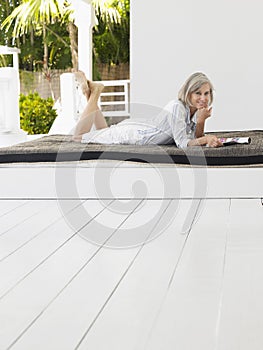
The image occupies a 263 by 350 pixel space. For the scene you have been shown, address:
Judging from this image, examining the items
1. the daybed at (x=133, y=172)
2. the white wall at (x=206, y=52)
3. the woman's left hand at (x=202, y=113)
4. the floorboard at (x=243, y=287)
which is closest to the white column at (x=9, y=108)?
the white wall at (x=206, y=52)

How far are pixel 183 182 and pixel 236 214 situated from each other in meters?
0.39

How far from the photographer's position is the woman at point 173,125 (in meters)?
4.07

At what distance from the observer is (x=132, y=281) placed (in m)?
2.37

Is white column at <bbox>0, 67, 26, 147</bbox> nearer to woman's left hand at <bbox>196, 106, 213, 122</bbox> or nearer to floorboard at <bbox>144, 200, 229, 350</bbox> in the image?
woman's left hand at <bbox>196, 106, 213, 122</bbox>

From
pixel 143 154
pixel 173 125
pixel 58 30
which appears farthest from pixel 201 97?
pixel 58 30

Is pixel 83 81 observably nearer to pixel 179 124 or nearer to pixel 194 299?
pixel 179 124

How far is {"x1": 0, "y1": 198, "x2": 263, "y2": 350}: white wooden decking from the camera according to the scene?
187cm

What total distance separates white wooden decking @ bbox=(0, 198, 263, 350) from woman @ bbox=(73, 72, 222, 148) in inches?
24.8

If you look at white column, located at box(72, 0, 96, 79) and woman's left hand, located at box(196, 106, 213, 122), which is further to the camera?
white column, located at box(72, 0, 96, 79)

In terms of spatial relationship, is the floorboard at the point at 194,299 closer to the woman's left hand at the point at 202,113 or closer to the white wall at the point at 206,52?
the woman's left hand at the point at 202,113

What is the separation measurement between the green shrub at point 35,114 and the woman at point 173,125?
568cm

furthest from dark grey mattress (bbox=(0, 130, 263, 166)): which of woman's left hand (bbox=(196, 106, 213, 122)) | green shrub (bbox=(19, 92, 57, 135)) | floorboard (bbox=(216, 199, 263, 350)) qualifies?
green shrub (bbox=(19, 92, 57, 135))

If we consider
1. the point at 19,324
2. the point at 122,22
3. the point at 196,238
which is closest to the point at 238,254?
the point at 196,238

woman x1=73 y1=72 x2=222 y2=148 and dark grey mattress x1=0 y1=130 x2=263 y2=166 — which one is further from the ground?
woman x1=73 y1=72 x2=222 y2=148
